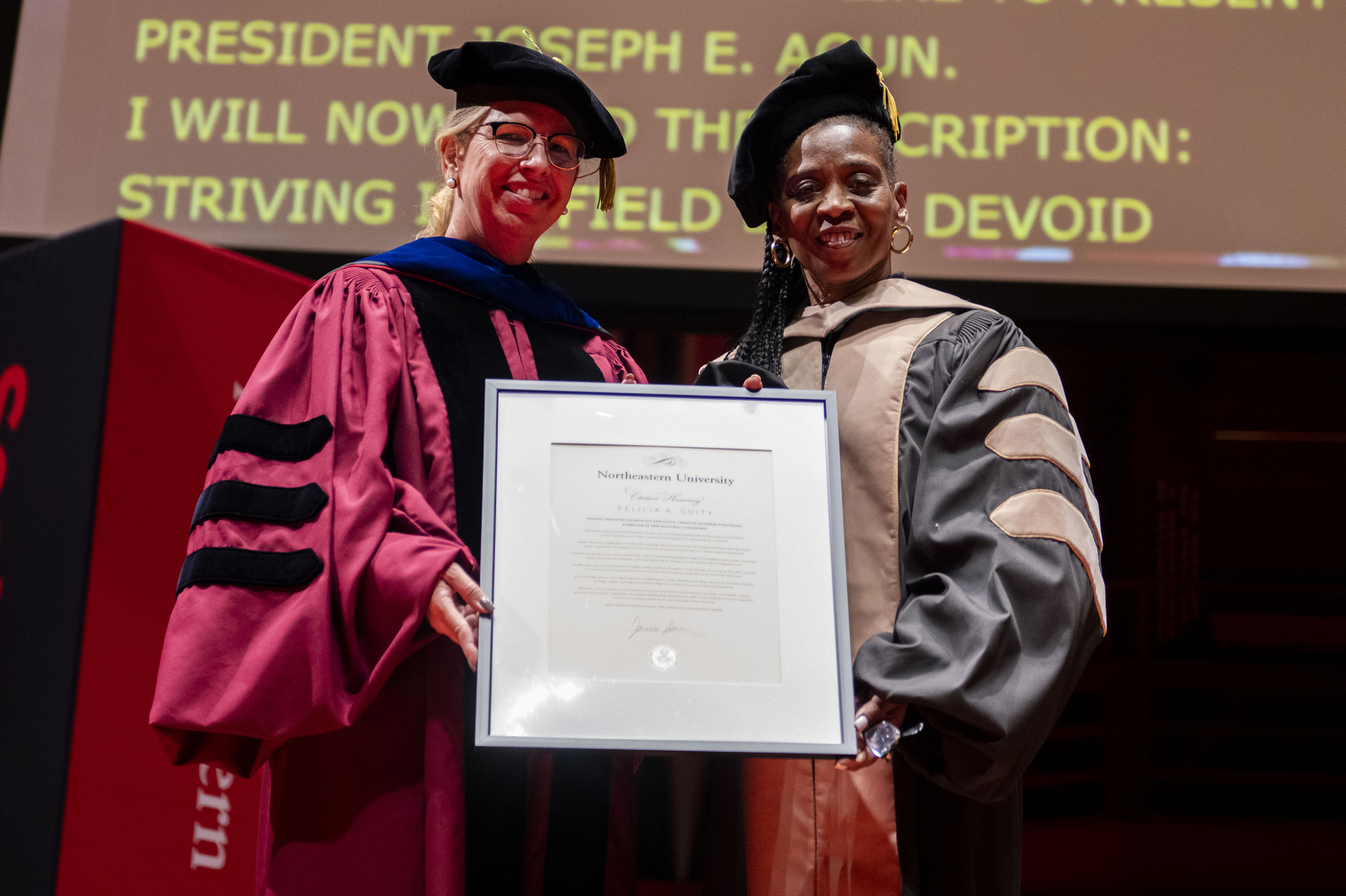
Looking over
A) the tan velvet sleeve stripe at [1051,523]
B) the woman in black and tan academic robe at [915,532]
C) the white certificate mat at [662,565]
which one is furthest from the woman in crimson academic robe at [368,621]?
the tan velvet sleeve stripe at [1051,523]

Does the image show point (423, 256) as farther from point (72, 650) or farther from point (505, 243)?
point (72, 650)

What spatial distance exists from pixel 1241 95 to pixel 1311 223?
49cm

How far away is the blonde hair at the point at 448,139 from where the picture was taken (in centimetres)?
194

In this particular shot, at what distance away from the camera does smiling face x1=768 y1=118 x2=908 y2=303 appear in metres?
1.93

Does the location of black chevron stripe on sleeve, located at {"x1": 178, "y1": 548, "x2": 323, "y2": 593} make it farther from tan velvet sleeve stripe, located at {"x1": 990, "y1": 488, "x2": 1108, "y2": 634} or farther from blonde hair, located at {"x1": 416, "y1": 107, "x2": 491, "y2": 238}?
tan velvet sleeve stripe, located at {"x1": 990, "y1": 488, "x2": 1108, "y2": 634}

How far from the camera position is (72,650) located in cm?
222

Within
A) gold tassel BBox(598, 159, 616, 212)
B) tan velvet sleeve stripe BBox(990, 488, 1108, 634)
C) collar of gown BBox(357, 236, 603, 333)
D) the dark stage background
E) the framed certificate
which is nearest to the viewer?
the framed certificate

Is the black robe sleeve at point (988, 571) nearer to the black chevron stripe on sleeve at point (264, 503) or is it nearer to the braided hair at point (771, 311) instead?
the braided hair at point (771, 311)

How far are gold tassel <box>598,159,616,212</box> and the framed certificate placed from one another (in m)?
0.75

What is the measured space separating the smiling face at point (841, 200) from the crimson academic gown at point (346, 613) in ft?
2.23

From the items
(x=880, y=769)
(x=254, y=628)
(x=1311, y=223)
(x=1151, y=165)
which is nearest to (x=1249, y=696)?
(x=1311, y=223)

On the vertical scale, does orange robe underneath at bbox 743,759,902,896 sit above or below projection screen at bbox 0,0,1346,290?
below
